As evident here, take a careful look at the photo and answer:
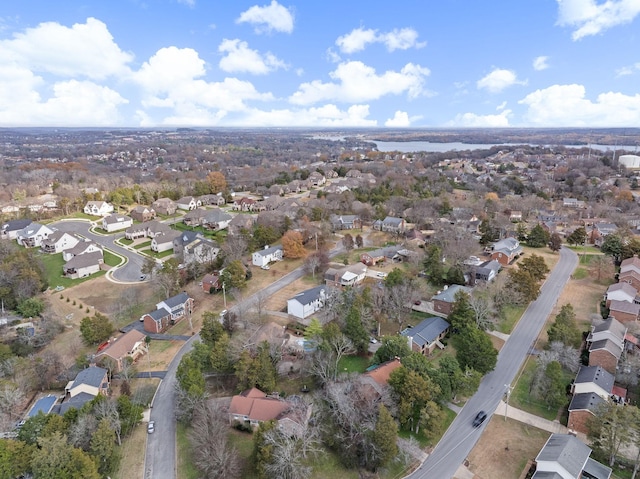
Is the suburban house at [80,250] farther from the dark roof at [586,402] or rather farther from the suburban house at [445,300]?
the dark roof at [586,402]

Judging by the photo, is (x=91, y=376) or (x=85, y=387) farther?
(x=91, y=376)

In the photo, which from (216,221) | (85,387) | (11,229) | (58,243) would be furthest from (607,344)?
(11,229)

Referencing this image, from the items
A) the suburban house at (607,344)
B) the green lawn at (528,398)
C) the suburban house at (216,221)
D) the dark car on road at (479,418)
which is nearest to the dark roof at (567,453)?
the green lawn at (528,398)

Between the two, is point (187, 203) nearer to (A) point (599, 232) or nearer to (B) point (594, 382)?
(A) point (599, 232)

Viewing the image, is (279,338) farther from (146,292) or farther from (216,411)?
(146,292)

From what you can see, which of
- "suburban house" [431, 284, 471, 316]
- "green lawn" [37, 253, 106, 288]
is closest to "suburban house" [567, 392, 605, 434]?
"suburban house" [431, 284, 471, 316]

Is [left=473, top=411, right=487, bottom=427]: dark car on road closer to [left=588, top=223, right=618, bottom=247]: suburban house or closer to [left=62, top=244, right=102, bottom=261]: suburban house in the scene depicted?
[left=588, top=223, right=618, bottom=247]: suburban house
